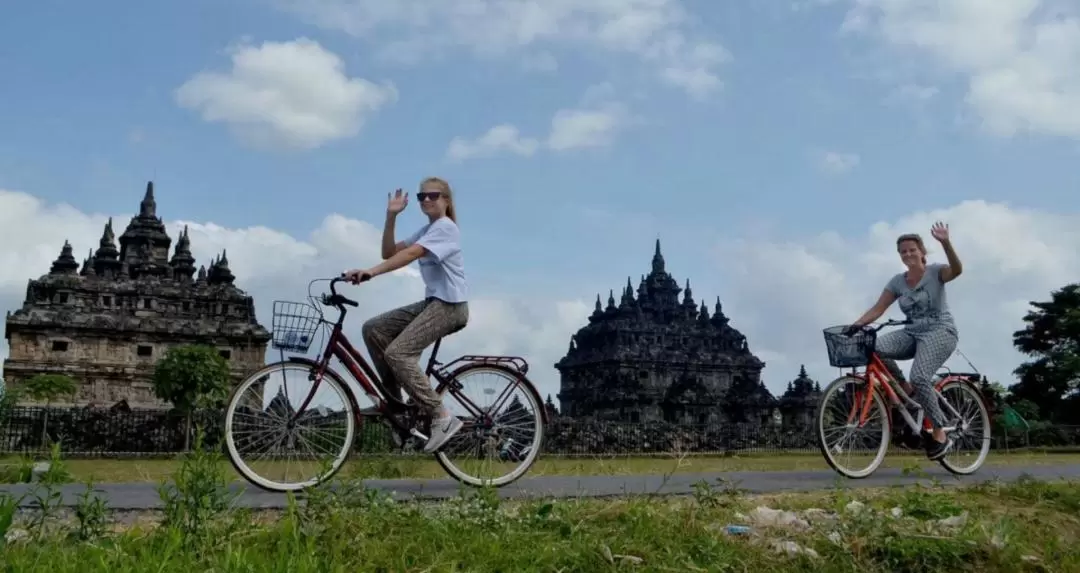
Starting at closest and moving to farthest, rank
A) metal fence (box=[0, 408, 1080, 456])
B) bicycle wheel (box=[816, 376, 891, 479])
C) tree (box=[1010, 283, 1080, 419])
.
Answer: bicycle wheel (box=[816, 376, 891, 479])
metal fence (box=[0, 408, 1080, 456])
tree (box=[1010, 283, 1080, 419])

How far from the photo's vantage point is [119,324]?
4484 cm

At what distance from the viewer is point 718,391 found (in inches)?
2438

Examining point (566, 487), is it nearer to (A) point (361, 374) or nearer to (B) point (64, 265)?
(A) point (361, 374)

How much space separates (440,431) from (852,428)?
280 centimetres

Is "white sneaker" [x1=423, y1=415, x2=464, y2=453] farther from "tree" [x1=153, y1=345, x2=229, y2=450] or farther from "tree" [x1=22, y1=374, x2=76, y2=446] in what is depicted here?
"tree" [x1=22, y1=374, x2=76, y2=446]

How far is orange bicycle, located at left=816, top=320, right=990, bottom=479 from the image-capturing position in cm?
596

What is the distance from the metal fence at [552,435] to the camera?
21859 mm

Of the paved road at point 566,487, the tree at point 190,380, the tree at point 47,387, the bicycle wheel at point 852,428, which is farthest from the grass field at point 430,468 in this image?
the tree at point 47,387

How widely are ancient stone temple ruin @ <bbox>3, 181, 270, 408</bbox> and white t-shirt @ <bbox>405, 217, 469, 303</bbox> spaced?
124 feet

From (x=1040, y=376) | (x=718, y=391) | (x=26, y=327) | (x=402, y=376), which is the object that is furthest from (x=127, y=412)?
(x=718, y=391)

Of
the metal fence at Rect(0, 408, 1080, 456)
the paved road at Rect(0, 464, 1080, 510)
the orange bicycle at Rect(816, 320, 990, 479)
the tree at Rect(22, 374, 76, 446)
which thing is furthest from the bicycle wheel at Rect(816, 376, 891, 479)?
the tree at Rect(22, 374, 76, 446)

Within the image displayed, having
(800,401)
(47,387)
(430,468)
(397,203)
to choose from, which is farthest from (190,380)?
(800,401)

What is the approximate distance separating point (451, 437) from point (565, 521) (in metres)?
1.21

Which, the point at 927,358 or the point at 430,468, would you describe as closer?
the point at 927,358
